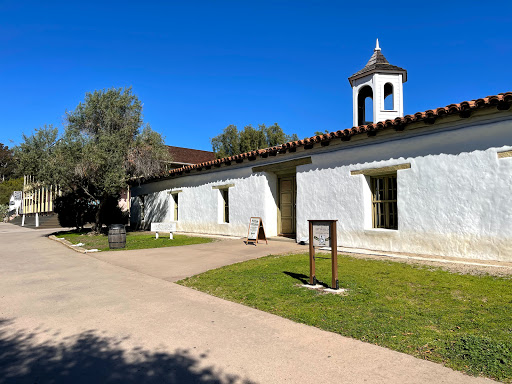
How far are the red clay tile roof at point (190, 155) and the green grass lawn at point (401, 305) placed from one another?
25.1 meters

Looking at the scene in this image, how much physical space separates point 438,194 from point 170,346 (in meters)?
7.51

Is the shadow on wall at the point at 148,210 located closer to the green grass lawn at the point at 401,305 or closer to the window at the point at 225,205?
the window at the point at 225,205

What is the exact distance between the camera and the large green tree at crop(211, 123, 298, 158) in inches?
1264

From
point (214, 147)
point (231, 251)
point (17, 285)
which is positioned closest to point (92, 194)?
point (231, 251)

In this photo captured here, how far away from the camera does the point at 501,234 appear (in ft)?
25.1

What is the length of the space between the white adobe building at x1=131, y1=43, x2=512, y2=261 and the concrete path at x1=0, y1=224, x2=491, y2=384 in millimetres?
5967

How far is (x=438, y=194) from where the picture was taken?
8594 mm

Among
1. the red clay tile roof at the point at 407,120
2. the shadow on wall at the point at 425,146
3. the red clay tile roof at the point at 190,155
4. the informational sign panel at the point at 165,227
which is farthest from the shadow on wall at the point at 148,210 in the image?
the shadow on wall at the point at 425,146

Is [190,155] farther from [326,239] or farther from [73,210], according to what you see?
[326,239]

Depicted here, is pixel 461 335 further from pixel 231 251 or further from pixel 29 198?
pixel 29 198

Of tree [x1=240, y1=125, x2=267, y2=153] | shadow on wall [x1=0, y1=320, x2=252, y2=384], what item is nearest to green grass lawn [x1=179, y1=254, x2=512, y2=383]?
shadow on wall [x1=0, y1=320, x2=252, y2=384]

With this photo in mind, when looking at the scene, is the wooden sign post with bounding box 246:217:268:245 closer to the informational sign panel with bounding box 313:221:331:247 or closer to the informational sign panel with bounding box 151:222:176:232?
the informational sign panel with bounding box 151:222:176:232

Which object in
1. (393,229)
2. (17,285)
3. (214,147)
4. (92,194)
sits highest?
(214,147)

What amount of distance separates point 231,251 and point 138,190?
1453 cm
